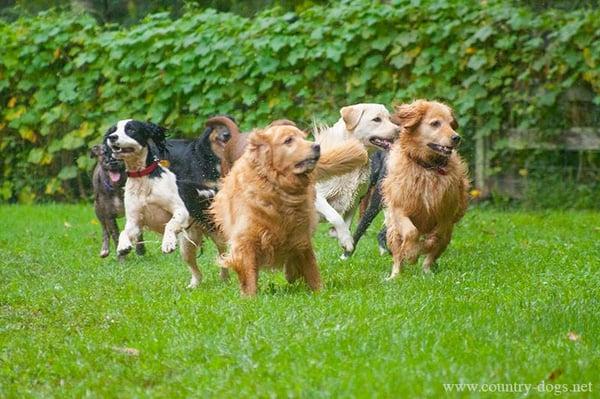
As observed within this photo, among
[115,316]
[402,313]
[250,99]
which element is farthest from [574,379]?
[250,99]

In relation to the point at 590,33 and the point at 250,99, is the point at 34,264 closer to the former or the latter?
the point at 250,99

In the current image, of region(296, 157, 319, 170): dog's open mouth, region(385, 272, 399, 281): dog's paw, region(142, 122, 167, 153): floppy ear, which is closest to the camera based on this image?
region(296, 157, 319, 170): dog's open mouth

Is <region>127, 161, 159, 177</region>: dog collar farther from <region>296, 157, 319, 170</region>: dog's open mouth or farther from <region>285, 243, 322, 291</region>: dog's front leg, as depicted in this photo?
<region>296, 157, 319, 170</region>: dog's open mouth

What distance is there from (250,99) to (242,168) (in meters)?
8.18

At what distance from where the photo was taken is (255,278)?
741 centimetres

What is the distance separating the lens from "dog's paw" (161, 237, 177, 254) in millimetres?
8719

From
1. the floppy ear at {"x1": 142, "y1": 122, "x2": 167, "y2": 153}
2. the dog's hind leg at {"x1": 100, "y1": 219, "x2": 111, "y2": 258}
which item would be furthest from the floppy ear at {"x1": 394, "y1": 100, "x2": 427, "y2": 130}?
the dog's hind leg at {"x1": 100, "y1": 219, "x2": 111, "y2": 258}

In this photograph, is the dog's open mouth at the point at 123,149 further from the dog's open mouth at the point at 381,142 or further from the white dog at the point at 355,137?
the dog's open mouth at the point at 381,142

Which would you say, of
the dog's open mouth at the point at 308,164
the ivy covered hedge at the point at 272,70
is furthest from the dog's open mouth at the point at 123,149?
the ivy covered hedge at the point at 272,70

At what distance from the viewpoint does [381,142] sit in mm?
10266

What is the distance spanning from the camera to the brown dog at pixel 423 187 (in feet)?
28.1

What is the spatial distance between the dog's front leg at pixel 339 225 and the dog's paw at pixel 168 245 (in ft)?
3.76

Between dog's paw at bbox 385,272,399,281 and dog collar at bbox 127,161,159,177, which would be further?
dog collar at bbox 127,161,159,177

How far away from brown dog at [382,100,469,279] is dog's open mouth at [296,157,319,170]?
57.6 inches
